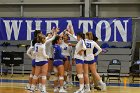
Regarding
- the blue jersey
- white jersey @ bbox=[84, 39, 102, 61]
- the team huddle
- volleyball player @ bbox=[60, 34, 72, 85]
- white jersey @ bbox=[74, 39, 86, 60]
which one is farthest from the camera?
volleyball player @ bbox=[60, 34, 72, 85]

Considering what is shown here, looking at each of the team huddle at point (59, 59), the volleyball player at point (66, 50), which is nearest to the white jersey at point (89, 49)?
the team huddle at point (59, 59)

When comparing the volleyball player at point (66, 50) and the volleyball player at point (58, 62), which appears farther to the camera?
the volleyball player at point (66, 50)

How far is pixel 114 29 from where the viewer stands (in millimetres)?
20609

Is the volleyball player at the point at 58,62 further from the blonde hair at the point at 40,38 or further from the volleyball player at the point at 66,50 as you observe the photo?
the volleyball player at the point at 66,50

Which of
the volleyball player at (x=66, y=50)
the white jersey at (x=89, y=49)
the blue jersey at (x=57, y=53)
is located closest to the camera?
the blue jersey at (x=57, y=53)

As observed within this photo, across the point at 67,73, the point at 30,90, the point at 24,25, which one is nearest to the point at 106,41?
the point at 24,25

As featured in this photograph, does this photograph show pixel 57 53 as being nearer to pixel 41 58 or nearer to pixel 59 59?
pixel 59 59

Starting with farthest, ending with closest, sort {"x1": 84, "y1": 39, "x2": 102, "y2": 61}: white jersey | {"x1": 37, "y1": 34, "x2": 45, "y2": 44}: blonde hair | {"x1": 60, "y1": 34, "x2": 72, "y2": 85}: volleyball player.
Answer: {"x1": 60, "y1": 34, "x2": 72, "y2": 85}: volleyball player < {"x1": 84, "y1": 39, "x2": 102, "y2": 61}: white jersey < {"x1": 37, "y1": 34, "x2": 45, "y2": 44}: blonde hair

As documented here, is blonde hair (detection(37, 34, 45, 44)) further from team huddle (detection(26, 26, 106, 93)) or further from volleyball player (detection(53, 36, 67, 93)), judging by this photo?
volleyball player (detection(53, 36, 67, 93))

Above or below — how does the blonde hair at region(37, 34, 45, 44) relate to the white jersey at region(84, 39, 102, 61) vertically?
above

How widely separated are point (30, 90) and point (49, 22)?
368 inches

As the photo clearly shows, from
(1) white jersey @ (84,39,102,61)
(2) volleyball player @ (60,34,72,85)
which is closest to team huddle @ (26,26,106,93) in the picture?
(1) white jersey @ (84,39,102,61)

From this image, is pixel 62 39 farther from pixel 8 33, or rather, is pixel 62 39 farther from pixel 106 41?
pixel 8 33

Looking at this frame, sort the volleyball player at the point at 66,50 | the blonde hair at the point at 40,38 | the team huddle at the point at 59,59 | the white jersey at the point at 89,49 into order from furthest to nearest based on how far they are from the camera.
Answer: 1. the volleyball player at the point at 66,50
2. the white jersey at the point at 89,49
3. the team huddle at the point at 59,59
4. the blonde hair at the point at 40,38
